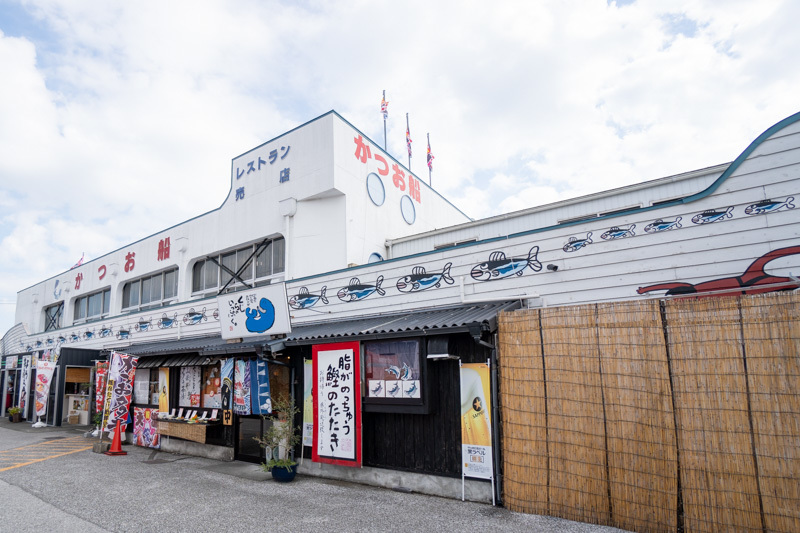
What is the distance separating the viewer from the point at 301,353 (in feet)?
32.8

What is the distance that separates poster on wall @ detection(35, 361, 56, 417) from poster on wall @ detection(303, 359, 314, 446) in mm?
14919

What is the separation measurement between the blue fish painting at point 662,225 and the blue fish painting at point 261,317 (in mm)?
7341

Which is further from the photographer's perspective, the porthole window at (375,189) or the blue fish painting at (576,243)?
the porthole window at (375,189)

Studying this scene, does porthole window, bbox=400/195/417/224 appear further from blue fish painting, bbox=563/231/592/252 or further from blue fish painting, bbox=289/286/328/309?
blue fish painting, bbox=563/231/592/252

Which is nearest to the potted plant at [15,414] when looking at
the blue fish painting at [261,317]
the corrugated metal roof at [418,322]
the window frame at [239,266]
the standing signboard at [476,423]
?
the window frame at [239,266]

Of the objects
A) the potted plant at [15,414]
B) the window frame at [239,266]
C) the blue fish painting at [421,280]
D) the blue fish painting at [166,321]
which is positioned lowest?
the potted plant at [15,414]

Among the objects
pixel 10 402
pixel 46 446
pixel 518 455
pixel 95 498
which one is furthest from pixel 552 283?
pixel 10 402

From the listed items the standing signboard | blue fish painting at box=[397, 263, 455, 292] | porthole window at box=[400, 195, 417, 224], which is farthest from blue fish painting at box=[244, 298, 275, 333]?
porthole window at box=[400, 195, 417, 224]

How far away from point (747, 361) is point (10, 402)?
31183 millimetres

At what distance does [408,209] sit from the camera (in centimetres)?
1527

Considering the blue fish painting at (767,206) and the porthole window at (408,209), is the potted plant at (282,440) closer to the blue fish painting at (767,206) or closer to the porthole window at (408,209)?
the porthole window at (408,209)

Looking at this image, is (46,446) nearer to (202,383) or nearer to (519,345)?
(202,383)

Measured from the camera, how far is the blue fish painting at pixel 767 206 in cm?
594

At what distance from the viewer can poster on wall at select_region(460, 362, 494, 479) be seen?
6977 millimetres
